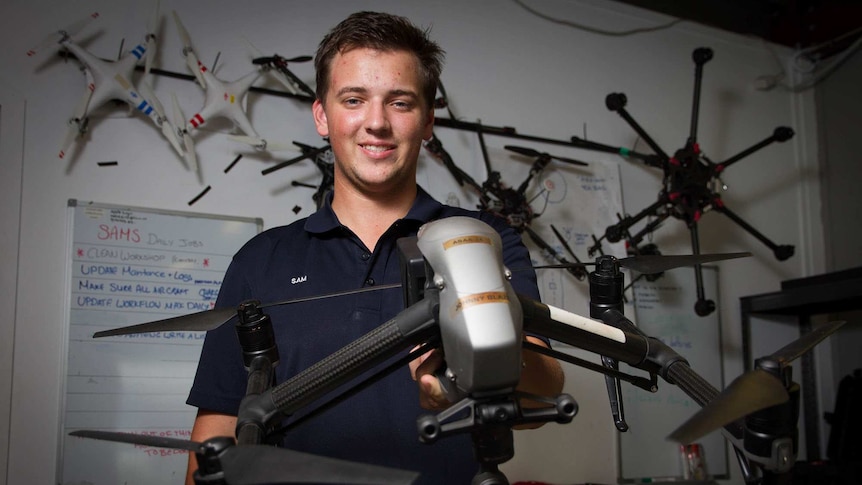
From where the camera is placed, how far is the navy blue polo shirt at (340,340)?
1.08m

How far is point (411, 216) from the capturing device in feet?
4.01

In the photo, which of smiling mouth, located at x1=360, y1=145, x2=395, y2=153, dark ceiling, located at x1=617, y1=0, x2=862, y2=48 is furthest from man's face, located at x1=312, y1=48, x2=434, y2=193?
dark ceiling, located at x1=617, y1=0, x2=862, y2=48

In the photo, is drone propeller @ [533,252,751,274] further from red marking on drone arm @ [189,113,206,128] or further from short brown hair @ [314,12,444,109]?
red marking on drone arm @ [189,113,206,128]

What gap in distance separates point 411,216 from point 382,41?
11.7 inches

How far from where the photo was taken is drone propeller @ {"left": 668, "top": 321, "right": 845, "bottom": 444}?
522 millimetres

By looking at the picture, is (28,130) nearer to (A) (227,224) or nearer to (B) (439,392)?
Answer: (A) (227,224)

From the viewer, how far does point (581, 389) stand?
2510mm

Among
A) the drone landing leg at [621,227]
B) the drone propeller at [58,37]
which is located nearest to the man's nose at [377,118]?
the drone propeller at [58,37]

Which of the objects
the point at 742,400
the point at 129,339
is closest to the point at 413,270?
the point at 742,400

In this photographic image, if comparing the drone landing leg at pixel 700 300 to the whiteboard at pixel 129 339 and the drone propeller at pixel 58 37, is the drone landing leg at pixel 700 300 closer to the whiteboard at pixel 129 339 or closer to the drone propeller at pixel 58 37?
the whiteboard at pixel 129 339

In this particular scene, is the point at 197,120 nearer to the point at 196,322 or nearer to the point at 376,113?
the point at 376,113

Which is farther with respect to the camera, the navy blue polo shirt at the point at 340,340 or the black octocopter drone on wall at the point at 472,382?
the navy blue polo shirt at the point at 340,340

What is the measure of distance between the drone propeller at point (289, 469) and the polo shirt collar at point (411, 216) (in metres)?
0.68

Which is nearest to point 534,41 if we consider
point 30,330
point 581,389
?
point 581,389
